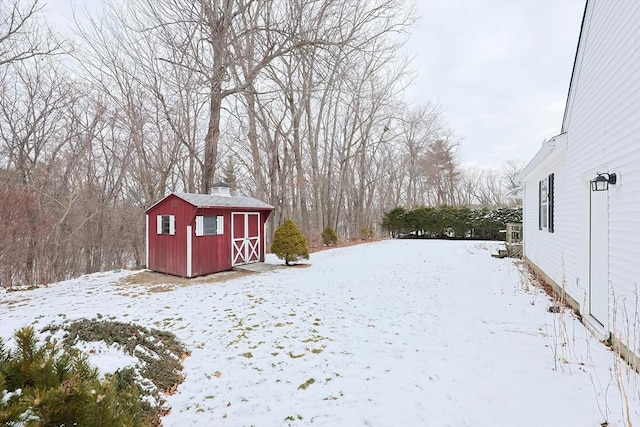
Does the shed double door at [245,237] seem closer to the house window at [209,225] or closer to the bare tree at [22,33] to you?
the house window at [209,225]

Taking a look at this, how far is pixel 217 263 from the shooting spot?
894cm

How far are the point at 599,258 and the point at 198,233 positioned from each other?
793 cm

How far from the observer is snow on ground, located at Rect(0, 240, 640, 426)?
103 inches

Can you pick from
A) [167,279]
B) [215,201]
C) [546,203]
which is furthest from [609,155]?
[167,279]

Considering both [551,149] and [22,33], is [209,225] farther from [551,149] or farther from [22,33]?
[551,149]

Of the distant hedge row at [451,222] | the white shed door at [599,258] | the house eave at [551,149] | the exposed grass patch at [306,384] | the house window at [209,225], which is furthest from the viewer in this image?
the distant hedge row at [451,222]

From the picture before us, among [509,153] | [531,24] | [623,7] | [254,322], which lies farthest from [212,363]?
[509,153]

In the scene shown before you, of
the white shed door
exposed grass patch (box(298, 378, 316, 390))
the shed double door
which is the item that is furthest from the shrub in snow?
the shed double door

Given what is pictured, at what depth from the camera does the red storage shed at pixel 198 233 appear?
27.0 feet

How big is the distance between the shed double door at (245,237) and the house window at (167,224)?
159 centimetres

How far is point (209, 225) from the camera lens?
28.6 feet

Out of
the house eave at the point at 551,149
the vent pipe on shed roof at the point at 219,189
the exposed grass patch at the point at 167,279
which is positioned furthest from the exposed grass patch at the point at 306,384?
the vent pipe on shed roof at the point at 219,189

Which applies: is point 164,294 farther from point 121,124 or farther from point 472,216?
point 472,216

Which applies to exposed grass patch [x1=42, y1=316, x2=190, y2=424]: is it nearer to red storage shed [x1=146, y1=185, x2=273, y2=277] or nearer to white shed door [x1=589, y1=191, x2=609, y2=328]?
red storage shed [x1=146, y1=185, x2=273, y2=277]
